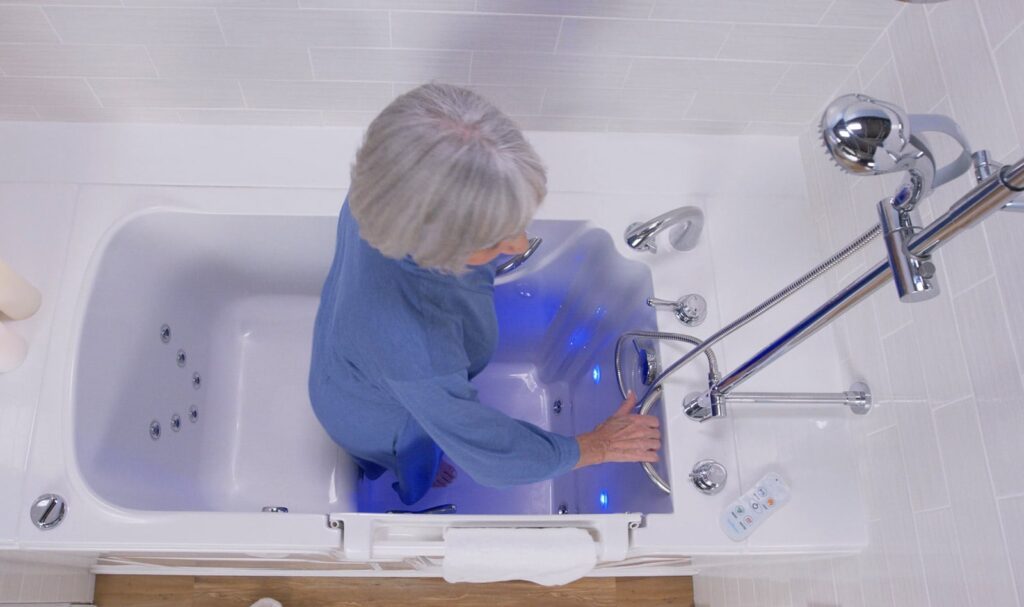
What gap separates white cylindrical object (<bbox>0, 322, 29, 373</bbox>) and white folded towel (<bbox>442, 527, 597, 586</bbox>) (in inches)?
31.9

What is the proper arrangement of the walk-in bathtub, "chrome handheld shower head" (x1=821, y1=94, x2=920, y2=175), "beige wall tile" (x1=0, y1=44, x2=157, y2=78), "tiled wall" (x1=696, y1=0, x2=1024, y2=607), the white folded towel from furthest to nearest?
the walk-in bathtub < "beige wall tile" (x1=0, y1=44, x2=157, y2=78) < the white folded towel < "tiled wall" (x1=696, y1=0, x2=1024, y2=607) < "chrome handheld shower head" (x1=821, y1=94, x2=920, y2=175)

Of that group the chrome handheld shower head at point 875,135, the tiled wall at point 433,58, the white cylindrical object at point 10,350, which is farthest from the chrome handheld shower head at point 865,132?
the white cylindrical object at point 10,350

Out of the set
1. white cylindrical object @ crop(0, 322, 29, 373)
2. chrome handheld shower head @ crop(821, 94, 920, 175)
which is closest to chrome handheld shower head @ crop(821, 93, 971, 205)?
chrome handheld shower head @ crop(821, 94, 920, 175)

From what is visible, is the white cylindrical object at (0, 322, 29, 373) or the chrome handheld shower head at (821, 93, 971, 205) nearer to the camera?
the chrome handheld shower head at (821, 93, 971, 205)

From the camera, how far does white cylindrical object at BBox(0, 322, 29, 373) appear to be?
50.3 inches

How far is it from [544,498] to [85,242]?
109cm

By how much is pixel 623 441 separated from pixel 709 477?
0.16 metres

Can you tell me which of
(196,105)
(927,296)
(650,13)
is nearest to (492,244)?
(927,296)

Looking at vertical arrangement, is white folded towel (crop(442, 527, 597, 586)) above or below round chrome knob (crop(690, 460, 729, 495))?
below

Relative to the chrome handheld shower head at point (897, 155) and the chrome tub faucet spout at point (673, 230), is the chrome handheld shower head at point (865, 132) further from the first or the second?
the chrome tub faucet spout at point (673, 230)

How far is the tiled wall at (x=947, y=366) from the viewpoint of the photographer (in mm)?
978

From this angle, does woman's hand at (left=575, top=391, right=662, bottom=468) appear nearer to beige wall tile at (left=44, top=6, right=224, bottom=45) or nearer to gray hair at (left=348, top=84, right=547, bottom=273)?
gray hair at (left=348, top=84, right=547, bottom=273)

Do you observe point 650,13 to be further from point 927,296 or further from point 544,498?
point 544,498

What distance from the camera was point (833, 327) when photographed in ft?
4.67
